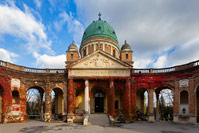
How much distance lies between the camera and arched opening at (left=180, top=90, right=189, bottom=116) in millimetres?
20859

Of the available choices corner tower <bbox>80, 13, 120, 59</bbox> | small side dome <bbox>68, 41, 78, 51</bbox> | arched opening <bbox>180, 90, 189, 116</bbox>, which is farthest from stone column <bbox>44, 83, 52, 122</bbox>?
arched opening <bbox>180, 90, 189, 116</bbox>

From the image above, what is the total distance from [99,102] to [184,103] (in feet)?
45.0

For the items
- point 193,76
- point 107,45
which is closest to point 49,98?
point 107,45

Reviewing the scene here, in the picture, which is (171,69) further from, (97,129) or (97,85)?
(97,129)

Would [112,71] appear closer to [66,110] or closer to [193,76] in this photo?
[66,110]

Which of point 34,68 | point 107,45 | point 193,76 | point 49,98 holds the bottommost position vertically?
point 49,98

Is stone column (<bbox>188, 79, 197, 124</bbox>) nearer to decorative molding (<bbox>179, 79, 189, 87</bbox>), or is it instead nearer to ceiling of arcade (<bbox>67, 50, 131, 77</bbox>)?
decorative molding (<bbox>179, 79, 189, 87</bbox>)

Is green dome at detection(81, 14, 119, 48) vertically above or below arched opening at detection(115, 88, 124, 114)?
above

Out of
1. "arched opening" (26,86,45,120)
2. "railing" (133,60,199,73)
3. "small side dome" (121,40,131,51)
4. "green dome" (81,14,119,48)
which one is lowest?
"arched opening" (26,86,45,120)

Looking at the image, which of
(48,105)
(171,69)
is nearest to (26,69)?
(48,105)

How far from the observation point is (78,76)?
2319 cm

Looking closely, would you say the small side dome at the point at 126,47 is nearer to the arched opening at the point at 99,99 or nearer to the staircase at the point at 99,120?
the arched opening at the point at 99,99

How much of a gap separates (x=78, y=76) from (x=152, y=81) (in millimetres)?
12212

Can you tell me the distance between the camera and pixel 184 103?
880 inches
